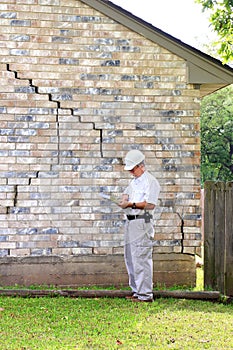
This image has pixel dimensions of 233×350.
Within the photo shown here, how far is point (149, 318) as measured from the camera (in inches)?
313

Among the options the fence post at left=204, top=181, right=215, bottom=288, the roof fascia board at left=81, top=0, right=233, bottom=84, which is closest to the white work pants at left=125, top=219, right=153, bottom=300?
the fence post at left=204, top=181, right=215, bottom=288

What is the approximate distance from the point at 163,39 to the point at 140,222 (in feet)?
9.73

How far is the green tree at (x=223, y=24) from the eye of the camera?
13281 mm

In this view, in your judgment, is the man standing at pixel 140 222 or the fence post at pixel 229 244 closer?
the man standing at pixel 140 222

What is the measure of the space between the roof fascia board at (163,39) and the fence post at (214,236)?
178 centimetres

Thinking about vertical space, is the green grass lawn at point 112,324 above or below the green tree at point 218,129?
below

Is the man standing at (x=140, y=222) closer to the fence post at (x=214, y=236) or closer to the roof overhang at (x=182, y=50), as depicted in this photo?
the fence post at (x=214, y=236)

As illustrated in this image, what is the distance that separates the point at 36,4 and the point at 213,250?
4371mm

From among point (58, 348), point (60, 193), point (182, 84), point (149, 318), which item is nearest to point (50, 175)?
point (60, 193)

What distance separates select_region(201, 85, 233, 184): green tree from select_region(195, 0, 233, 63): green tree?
28.7m

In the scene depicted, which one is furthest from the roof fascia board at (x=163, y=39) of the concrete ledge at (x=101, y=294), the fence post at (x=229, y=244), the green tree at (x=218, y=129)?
the green tree at (x=218, y=129)

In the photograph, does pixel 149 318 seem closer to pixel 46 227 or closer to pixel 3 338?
pixel 3 338

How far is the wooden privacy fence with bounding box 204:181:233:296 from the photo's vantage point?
30.7ft

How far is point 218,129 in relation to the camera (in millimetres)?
43469
